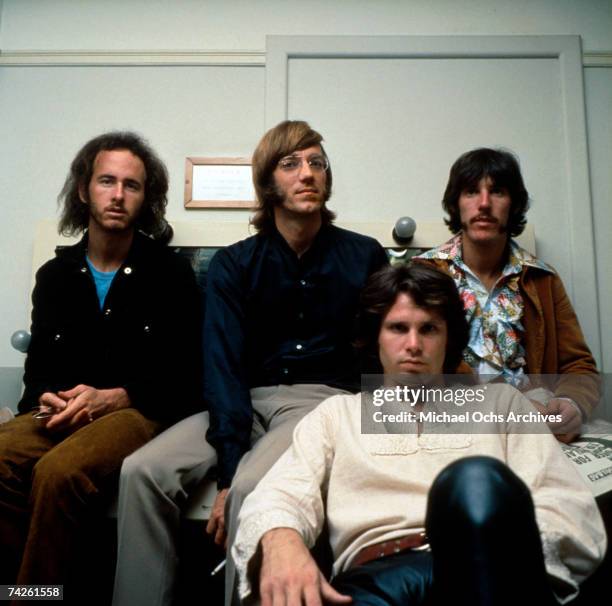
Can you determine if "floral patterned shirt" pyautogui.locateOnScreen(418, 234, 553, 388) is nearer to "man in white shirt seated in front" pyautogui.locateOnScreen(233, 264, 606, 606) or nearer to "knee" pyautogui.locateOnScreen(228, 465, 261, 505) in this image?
"man in white shirt seated in front" pyautogui.locateOnScreen(233, 264, 606, 606)

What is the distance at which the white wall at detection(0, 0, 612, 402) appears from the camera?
2094 millimetres

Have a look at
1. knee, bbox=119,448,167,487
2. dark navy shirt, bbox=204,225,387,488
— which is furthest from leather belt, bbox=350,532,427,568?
dark navy shirt, bbox=204,225,387,488

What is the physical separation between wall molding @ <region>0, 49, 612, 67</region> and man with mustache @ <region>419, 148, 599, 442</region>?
86cm

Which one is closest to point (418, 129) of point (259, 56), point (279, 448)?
point (259, 56)

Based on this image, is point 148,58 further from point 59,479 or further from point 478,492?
point 478,492

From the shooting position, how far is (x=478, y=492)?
2.03 feet

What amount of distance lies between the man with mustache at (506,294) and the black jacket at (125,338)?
66cm

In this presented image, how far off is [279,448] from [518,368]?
2.14 feet

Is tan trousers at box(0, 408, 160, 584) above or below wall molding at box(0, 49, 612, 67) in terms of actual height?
below

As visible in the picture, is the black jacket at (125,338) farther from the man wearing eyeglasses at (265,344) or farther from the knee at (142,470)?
the knee at (142,470)

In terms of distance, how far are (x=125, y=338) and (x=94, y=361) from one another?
88 mm

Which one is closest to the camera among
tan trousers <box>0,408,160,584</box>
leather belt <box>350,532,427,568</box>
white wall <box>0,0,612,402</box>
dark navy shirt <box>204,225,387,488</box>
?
leather belt <box>350,532,427,568</box>

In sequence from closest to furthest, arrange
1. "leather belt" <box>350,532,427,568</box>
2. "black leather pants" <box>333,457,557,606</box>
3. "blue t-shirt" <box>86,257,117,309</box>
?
"black leather pants" <box>333,457,557,606</box>
"leather belt" <box>350,532,427,568</box>
"blue t-shirt" <box>86,257,117,309</box>

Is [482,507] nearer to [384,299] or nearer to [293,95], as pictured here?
[384,299]
